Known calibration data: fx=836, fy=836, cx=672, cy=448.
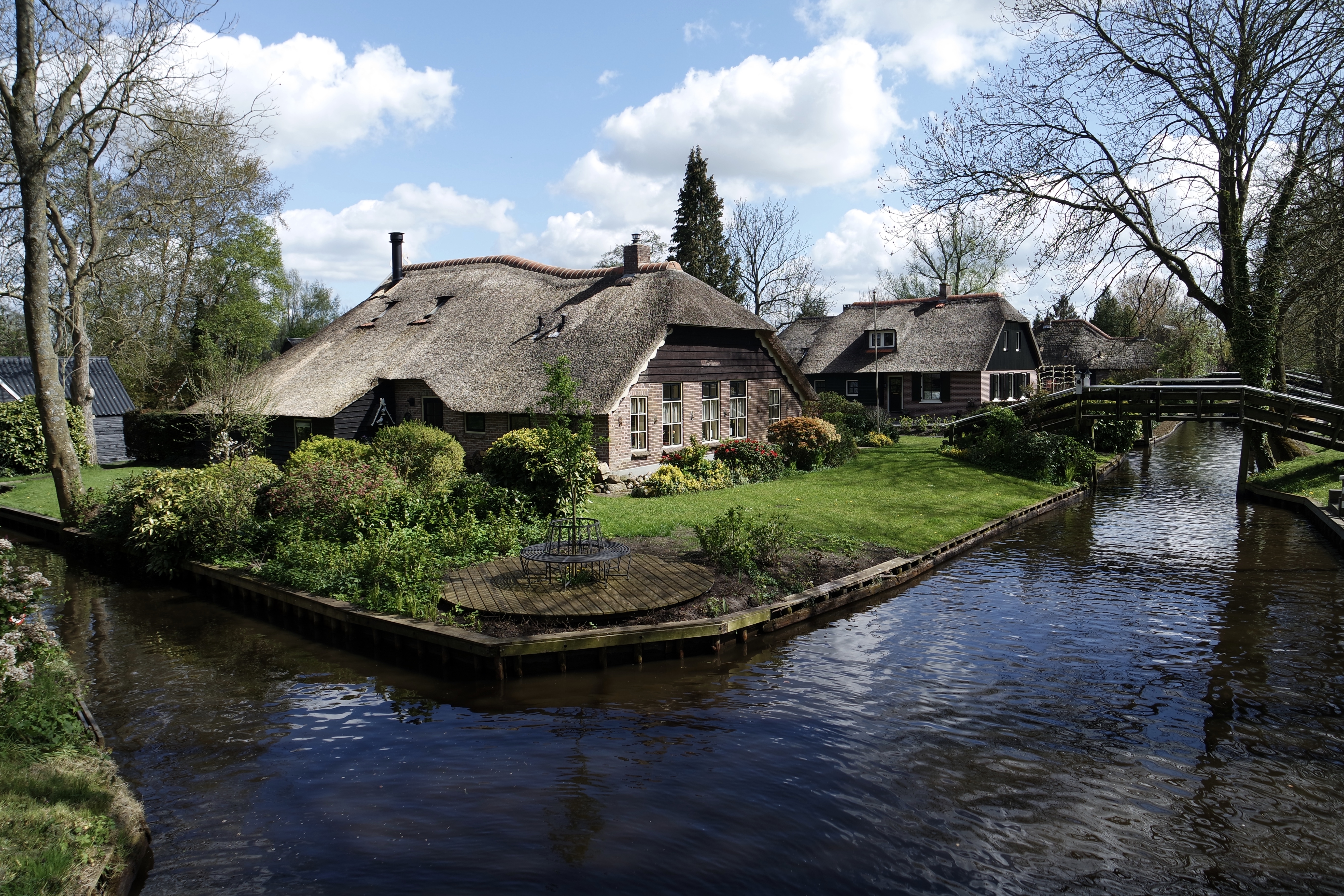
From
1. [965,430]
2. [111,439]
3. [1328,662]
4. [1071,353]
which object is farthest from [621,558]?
[1071,353]

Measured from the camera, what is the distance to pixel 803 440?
25406mm

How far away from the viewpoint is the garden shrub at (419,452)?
18.4 meters

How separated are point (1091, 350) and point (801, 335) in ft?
65.6

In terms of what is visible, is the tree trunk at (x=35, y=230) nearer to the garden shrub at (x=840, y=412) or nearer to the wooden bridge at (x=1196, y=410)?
the garden shrub at (x=840, y=412)

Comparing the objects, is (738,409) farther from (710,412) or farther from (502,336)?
(502,336)

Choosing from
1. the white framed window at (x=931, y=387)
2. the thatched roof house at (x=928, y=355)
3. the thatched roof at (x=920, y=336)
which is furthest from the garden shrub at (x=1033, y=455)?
the white framed window at (x=931, y=387)

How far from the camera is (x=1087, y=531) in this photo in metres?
19.2

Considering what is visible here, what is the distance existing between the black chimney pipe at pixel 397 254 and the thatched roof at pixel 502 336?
169cm

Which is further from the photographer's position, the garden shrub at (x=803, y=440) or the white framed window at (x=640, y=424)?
the garden shrub at (x=803, y=440)

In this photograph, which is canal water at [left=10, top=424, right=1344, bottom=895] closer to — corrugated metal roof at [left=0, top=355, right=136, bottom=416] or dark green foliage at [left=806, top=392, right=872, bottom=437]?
dark green foliage at [left=806, top=392, right=872, bottom=437]

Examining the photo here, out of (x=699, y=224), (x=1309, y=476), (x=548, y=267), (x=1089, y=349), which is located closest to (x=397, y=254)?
(x=548, y=267)

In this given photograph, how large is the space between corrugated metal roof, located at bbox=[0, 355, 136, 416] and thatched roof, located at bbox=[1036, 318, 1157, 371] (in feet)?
158

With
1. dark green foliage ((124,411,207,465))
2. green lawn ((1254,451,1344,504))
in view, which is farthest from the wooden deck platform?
dark green foliage ((124,411,207,465))

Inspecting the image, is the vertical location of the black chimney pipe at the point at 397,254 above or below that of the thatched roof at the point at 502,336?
above
